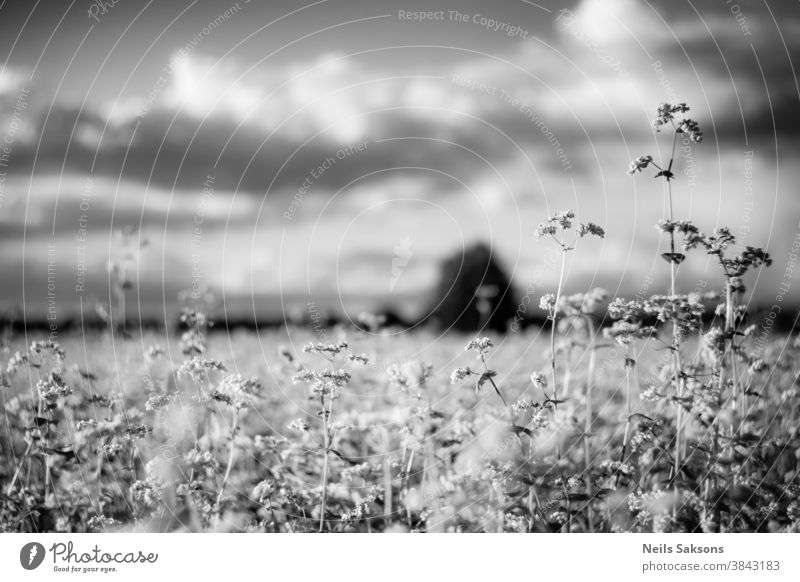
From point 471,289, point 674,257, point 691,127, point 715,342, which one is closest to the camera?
point 715,342

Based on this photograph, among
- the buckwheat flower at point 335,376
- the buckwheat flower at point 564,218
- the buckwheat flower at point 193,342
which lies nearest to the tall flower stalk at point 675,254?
the buckwheat flower at point 564,218

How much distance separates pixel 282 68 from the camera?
4781 mm

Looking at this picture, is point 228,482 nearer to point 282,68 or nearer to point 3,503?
point 3,503

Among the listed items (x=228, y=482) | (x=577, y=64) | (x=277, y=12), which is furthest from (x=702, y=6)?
(x=228, y=482)

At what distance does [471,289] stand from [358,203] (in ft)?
4.18

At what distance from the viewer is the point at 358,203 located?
4.79 m

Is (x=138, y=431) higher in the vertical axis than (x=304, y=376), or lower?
lower

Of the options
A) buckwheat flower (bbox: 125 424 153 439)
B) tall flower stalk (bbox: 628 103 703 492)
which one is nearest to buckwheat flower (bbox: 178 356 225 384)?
buckwheat flower (bbox: 125 424 153 439)

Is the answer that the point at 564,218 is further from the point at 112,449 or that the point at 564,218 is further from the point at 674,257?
the point at 112,449

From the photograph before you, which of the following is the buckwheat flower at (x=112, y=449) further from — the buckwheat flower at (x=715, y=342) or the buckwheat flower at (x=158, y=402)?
the buckwheat flower at (x=715, y=342)

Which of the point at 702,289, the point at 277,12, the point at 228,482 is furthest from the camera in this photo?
the point at 277,12
